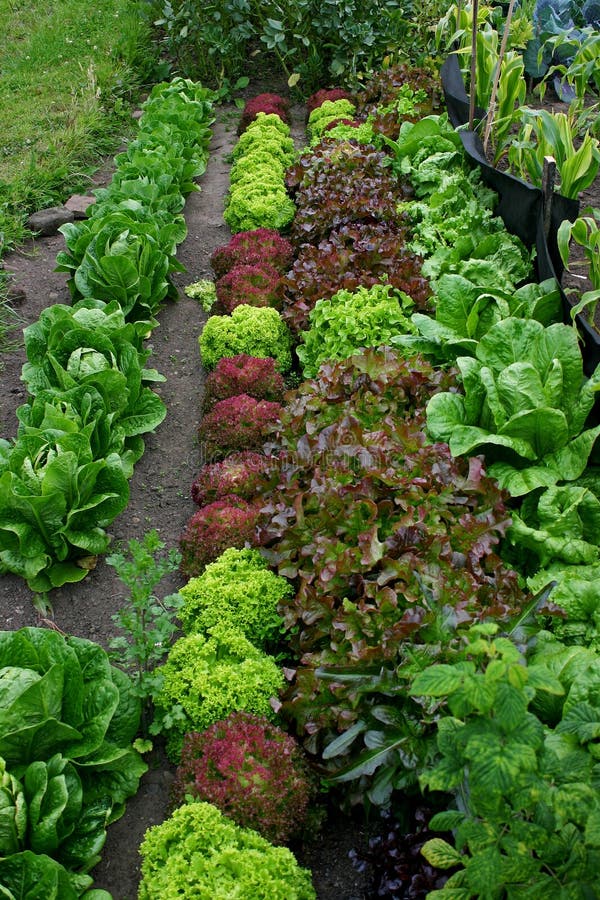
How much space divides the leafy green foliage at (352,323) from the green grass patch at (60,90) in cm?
306

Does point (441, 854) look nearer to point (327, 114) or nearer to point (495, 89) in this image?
point (495, 89)

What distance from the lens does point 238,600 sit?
3.29m

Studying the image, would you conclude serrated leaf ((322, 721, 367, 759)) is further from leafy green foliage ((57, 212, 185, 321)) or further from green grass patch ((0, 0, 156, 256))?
green grass patch ((0, 0, 156, 256))

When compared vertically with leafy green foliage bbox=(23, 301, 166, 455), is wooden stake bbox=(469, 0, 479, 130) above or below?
above

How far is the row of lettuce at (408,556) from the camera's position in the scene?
1.85 meters

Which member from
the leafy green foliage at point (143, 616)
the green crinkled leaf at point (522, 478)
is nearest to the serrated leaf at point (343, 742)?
the leafy green foliage at point (143, 616)

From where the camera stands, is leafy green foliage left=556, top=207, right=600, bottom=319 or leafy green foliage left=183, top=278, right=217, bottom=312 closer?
leafy green foliage left=556, top=207, right=600, bottom=319

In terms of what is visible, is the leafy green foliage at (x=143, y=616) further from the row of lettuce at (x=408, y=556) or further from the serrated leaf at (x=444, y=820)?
the serrated leaf at (x=444, y=820)

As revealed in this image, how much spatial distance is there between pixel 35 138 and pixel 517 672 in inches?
316

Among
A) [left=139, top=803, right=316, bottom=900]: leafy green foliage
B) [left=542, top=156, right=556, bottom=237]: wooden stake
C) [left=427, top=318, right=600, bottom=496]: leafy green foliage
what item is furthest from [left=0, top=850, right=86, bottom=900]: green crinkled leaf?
[left=542, top=156, right=556, bottom=237]: wooden stake

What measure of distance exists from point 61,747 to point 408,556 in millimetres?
1421

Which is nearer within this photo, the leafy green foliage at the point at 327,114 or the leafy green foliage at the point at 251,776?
the leafy green foliage at the point at 251,776

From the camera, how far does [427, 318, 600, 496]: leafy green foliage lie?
3475 millimetres

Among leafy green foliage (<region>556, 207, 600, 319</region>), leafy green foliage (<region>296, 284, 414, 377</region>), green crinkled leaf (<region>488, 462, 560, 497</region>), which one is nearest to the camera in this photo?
green crinkled leaf (<region>488, 462, 560, 497</region>)
